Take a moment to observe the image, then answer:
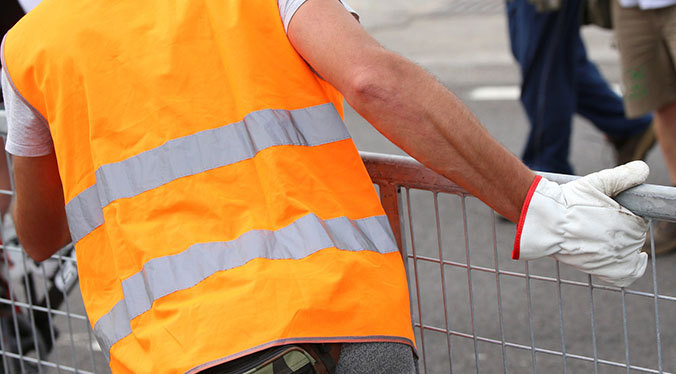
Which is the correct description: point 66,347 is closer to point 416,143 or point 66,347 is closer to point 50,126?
point 50,126

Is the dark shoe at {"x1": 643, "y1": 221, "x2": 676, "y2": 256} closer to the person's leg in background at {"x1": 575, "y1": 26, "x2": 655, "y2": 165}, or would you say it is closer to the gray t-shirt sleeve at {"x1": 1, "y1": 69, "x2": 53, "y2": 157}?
the person's leg in background at {"x1": 575, "y1": 26, "x2": 655, "y2": 165}

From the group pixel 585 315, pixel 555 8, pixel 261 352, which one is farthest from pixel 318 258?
pixel 555 8

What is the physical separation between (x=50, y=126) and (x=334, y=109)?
0.59 metres

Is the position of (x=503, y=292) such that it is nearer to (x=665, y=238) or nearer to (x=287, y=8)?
(x=665, y=238)

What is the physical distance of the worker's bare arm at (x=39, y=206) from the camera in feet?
6.77

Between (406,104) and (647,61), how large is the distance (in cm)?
277

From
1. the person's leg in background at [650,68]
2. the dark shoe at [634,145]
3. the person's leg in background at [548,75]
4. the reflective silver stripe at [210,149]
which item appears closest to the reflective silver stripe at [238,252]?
the reflective silver stripe at [210,149]

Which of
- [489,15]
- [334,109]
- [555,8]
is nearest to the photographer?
[334,109]

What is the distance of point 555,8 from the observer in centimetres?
459

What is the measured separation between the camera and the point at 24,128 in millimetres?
1934

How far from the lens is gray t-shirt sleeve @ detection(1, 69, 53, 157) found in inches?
74.8

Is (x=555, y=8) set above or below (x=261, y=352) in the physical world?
below

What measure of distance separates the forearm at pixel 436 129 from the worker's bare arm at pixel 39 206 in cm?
84

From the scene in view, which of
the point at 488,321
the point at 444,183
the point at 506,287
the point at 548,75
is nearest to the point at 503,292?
the point at 506,287
